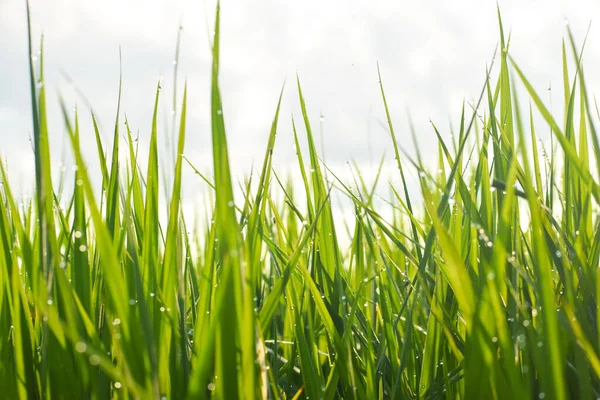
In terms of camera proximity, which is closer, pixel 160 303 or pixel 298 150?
pixel 160 303

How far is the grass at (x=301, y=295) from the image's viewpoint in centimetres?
48

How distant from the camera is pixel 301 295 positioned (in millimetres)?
949

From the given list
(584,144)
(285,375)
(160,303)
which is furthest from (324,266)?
(584,144)

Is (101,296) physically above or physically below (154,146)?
below

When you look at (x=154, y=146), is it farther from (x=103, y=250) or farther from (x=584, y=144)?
(x=584, y=144)

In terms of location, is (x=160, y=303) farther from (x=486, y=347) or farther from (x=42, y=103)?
(x=486, y=347)

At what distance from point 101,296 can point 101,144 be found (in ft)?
0.72

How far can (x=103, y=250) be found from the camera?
18.9 inches

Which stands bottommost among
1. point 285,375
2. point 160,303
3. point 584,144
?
point 285,375

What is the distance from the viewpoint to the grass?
48 cm

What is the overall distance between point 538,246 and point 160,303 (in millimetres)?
425

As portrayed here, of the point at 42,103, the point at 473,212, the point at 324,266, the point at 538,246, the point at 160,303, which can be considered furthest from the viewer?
the point at 324,266

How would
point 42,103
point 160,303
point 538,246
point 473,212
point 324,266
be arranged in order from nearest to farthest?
point 538,246 → point 42,103 → point 160,303 → point 473,212 → point 324,266

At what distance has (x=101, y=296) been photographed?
80 cm
